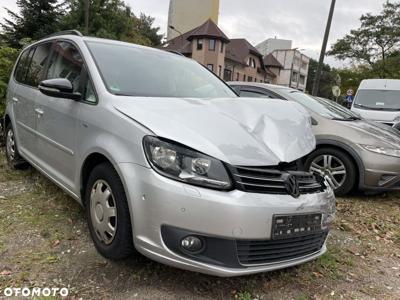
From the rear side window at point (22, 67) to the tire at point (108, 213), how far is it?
99.7 inches

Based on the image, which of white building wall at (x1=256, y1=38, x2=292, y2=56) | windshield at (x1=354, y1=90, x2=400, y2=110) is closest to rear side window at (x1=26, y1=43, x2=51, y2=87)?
windshield at (x1=354, y1=90, x2=400, y2=110)

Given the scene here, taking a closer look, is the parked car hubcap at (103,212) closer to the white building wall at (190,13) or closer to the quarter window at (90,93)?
the quarter window at (90,93)

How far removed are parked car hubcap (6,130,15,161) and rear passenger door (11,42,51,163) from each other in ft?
1.23

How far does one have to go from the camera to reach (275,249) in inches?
102

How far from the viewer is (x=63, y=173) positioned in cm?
357

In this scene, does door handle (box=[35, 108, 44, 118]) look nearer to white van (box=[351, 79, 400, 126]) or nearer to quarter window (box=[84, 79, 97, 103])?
quarter window (box=[84, 79, 97, 103])

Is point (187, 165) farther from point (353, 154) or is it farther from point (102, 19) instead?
point (102, 19)

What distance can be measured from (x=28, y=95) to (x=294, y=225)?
330 cm

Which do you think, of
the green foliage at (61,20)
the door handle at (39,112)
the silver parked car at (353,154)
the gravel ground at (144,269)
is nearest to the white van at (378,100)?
the silver parked car at (353,154)

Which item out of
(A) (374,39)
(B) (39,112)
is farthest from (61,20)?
(B) (39,112)

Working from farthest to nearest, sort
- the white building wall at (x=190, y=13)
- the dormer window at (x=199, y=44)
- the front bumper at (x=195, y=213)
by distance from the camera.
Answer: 1. the white building wall at (x=190, y=13)
2. the dormer window at (x=199, y=44)
3. the front bumper at (x=195, y=213)

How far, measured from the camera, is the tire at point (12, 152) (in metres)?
5.11

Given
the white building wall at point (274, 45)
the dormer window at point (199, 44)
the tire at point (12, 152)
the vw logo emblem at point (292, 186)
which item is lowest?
the tire at point (12, 152)

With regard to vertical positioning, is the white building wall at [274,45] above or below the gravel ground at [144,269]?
above
